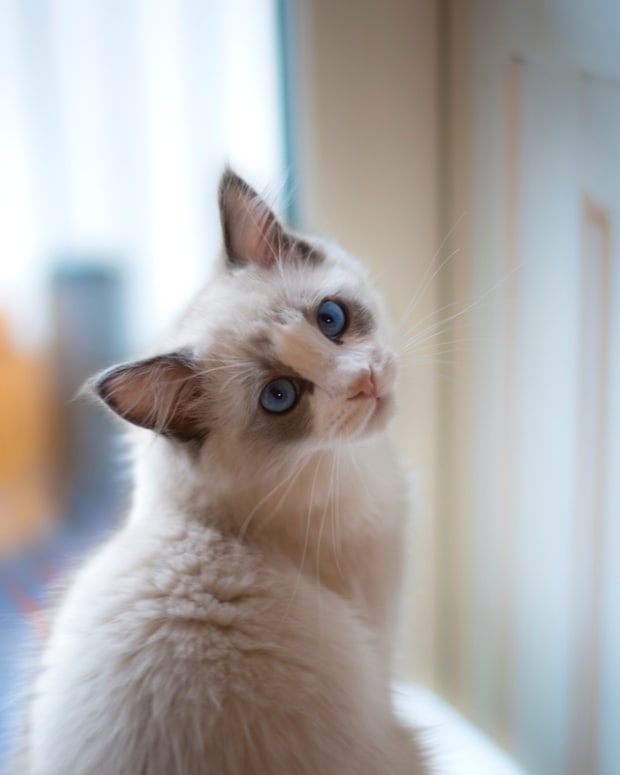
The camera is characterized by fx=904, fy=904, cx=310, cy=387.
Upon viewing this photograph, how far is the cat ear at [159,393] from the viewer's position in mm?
884

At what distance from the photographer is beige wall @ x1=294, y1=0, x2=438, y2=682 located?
129cm

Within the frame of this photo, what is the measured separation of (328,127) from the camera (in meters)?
1.32

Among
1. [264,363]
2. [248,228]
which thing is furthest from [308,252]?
[264,363]

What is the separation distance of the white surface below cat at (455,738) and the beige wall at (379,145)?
0.21m

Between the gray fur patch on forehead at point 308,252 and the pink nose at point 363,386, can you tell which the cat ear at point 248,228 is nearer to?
the gray fur patch on forehead at point 308,252

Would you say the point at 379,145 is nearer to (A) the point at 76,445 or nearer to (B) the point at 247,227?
(B) the point at 247,227

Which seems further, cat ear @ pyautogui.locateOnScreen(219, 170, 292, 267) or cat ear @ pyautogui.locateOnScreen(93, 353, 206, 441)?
cat ear @ pyautogui.locateOnScreen(219, 170, 292, 267)

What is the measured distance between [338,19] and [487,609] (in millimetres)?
897

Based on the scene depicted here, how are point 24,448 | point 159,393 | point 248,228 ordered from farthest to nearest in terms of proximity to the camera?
point 24,448
point 248,228
point 159,393

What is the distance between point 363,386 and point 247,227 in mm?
265

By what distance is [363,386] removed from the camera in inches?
36.3

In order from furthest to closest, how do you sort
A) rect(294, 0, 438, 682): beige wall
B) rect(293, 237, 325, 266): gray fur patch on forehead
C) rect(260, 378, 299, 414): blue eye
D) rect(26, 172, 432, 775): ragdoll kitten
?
rect(294, 0, 438, 682): beige wall < rect(293, 237, 325, 266): gray fur patch on forehead < rect(260, 378, 299, 414): blue eye < rect(26, 172, 432, 775): ragdoll kitten

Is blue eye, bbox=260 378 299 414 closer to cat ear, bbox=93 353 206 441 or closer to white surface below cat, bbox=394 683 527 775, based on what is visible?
cat ear, bbox=93 353 206 441

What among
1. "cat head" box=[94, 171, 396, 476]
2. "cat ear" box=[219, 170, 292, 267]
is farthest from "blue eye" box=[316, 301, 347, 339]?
"cat ear" box=[219, 170, 292, 267]
